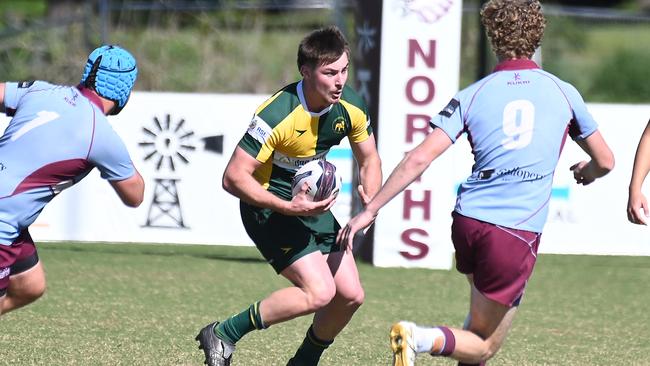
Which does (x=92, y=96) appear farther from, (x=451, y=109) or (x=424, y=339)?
(x=424, y=339)

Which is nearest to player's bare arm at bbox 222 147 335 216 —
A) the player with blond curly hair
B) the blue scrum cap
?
the player with blond curly hair

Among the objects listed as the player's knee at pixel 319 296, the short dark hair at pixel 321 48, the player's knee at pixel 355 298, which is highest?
the short dark hair at pixel 321 48

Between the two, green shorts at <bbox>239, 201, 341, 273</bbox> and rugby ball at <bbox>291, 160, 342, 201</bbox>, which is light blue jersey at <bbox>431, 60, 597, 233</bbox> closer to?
rugby ball at <bbox>291, 160, 342, 201</bbox>

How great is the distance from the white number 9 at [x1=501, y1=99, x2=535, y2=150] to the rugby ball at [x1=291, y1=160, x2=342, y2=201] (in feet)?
3.38

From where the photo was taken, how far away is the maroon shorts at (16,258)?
5.11m

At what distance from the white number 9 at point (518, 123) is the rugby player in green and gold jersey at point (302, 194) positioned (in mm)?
1000

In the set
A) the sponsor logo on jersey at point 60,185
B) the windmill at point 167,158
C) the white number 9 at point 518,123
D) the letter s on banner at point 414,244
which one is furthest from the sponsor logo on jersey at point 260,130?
the windmill at point 167,158

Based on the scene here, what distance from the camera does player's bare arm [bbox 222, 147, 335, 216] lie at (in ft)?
18.2

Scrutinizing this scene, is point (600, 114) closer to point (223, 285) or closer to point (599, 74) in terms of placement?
point (223, 285)

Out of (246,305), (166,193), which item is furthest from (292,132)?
(166,193)

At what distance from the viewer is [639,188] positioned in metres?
5.43

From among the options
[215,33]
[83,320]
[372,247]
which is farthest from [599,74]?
[83,320]

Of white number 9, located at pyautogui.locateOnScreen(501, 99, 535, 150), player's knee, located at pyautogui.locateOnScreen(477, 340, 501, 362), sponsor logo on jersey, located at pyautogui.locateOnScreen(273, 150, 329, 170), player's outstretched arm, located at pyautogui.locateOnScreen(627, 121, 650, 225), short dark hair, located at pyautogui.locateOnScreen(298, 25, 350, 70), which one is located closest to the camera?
white number 9, located at pyautogui.locateOnScreen(501, 99, 535, 150)

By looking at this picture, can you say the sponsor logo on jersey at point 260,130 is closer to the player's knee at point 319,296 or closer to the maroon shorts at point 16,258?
the player's knee at point 319,296
